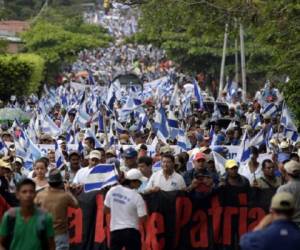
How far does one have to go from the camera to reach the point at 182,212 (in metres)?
15.7

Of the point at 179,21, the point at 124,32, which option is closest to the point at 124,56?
the point at 124,32

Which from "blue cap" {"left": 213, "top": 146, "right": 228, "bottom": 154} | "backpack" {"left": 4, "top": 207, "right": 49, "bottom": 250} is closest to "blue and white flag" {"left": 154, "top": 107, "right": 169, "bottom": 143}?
"blue cap" {"left": 213, "top": 146, "right": 228, "bottom": 154}

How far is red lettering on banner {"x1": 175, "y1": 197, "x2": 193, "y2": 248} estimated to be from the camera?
51.2ft

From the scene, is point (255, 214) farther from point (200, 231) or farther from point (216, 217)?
point (200, 231)

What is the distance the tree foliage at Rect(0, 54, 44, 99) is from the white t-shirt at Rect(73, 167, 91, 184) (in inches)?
1321

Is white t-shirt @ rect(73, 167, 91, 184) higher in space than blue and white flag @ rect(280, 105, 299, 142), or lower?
lower

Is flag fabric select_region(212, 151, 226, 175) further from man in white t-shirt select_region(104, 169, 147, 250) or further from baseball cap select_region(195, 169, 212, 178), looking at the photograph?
man in white t-shirt select_region(104, 169, 147, 250)

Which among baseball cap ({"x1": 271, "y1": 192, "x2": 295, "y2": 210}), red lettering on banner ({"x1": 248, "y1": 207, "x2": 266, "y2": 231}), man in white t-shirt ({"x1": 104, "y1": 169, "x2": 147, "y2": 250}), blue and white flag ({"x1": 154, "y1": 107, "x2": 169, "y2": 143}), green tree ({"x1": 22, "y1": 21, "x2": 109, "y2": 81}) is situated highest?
green tree ({"x1": 22, "y1": 21, "x2": 109, "y2": 81})

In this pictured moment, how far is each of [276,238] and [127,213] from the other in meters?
4.35

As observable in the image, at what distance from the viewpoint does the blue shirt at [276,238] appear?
370 inches

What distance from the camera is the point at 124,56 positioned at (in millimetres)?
88562

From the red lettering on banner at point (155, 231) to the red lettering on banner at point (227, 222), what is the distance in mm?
793

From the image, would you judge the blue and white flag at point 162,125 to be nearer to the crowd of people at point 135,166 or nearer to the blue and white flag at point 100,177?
the crowd of people at point 135,166

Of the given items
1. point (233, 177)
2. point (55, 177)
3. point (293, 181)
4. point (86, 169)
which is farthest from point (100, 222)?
point (293, 181)
